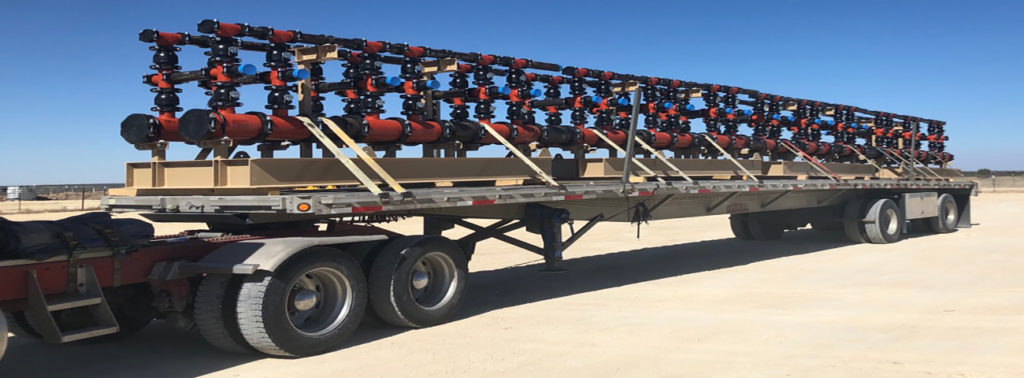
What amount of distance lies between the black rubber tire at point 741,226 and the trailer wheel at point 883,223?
2365 mm

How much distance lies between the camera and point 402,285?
755cm

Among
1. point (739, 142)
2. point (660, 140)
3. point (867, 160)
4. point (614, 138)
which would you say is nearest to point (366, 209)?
point (614, 138)

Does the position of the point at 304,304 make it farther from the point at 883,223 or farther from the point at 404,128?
the point at 883,223

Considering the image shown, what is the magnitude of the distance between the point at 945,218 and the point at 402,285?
1573 cm

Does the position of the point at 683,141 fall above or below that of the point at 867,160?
above

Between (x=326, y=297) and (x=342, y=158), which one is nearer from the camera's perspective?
(x=326, y=297)

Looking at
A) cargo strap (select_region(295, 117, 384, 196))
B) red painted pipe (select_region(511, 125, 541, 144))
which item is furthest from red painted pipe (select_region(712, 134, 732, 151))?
Result: cargo strap (select_region(295, 117, 384, 196))

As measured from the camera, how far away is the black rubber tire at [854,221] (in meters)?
15.9

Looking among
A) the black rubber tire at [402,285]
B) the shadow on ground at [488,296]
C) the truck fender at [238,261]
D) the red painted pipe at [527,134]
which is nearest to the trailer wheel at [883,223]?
the shadow on ground at [488,296]

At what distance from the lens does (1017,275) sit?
11.1 metres

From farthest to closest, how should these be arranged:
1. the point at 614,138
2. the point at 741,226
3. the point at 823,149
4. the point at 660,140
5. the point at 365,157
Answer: the point at 741,226, the point at 823,149, the point at 660,140, the point at 614,138, the point at 365,157

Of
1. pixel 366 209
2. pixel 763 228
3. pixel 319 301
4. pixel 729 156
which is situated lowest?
pixel 319 301

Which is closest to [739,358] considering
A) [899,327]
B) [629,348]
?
[629,348]

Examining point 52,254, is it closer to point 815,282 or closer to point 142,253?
point 142,253
